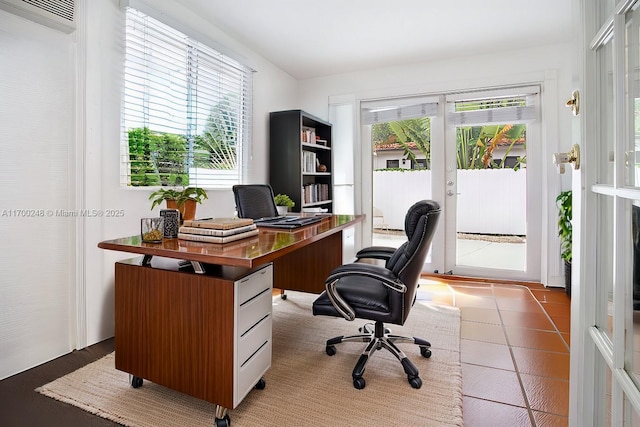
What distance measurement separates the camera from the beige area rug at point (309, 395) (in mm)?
1527

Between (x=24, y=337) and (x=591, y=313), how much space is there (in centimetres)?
259

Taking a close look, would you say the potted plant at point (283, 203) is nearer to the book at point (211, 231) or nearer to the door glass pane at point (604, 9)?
the book at point (211, 231)

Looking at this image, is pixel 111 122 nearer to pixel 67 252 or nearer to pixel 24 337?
pixel 67 252

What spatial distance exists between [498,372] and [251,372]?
4.47 feet

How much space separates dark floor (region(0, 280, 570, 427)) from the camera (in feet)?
5.09

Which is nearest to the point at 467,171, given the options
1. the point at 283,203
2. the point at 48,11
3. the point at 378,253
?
the point at 283,203

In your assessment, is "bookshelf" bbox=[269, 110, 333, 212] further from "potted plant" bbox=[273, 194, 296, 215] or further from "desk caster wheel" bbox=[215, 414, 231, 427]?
"desk caster wheel" bbox=[215, 414, 231, 427]

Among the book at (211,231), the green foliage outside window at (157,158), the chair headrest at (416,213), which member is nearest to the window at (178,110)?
the green foliage outside window at (157,158)

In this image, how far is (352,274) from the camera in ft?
5.65

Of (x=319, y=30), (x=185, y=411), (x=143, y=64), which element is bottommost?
(x=185, y=411)

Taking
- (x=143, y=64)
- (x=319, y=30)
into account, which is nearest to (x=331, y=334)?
(x=143, y=64)

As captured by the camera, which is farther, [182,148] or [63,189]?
[182,148]

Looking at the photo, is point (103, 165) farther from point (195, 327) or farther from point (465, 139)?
point (465, 139)

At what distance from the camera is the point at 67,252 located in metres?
2.17
